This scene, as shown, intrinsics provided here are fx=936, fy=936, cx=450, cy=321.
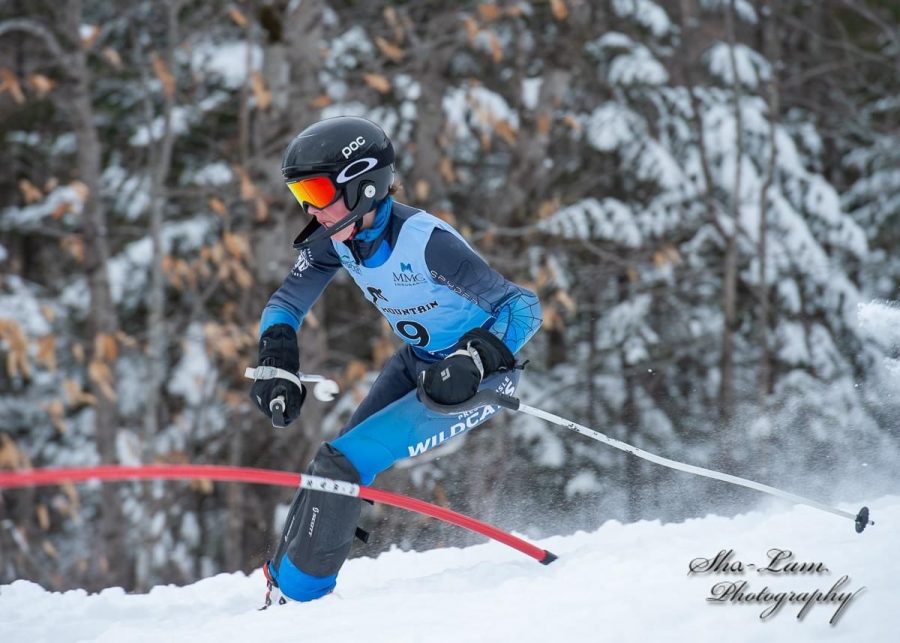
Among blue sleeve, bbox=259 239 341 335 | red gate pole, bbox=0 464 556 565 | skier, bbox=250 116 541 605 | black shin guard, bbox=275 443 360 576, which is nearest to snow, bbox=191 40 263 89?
blue sleeve, bbox=259 239 341 335

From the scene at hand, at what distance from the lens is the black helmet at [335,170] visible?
3398mm

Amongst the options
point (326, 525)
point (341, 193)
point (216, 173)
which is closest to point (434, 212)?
point (216, 173)

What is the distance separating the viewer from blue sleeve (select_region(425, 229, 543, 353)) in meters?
3.45

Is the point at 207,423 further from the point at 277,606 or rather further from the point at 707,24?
the point at 707,24

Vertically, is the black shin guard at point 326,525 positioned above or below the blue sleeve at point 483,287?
below

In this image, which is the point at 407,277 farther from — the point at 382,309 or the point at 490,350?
the point at 490,350

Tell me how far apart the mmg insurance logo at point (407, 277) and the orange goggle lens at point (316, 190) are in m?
0.37

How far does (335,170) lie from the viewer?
11.2 feet

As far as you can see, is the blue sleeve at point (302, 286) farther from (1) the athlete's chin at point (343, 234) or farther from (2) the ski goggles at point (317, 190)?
(2) the ski goggles at point (317, 190)

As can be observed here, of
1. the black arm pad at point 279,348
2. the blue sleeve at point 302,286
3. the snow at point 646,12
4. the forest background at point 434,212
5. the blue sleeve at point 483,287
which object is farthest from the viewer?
the snow at point 646,12

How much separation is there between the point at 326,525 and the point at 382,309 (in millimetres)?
883

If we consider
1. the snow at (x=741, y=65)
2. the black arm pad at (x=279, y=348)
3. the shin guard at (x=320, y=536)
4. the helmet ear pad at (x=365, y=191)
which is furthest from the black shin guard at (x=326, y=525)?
the snow at (x=741, y=65)

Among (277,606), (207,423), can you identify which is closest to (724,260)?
(207,423)

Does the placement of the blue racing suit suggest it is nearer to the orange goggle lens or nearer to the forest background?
the orange goggle lens
